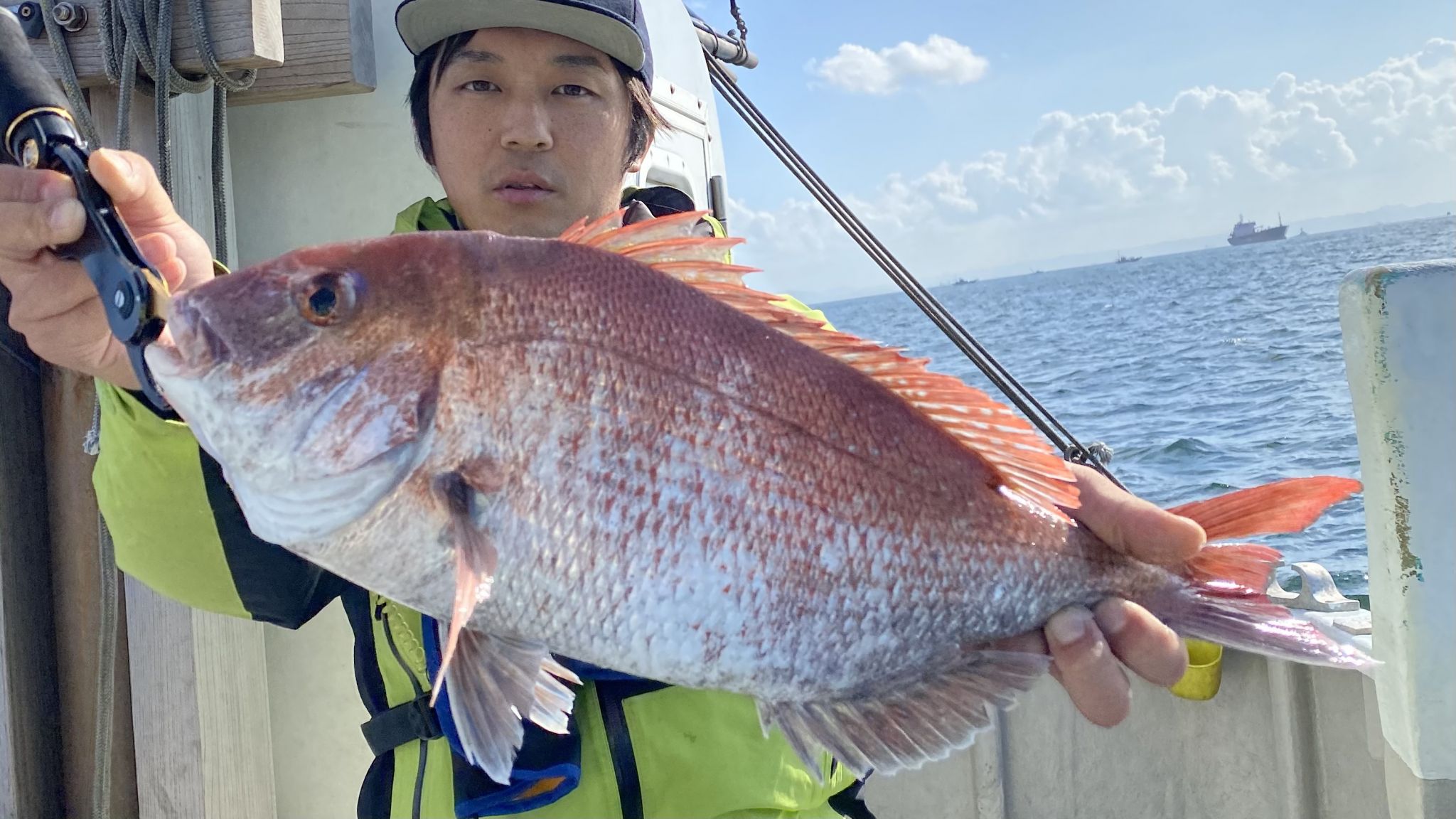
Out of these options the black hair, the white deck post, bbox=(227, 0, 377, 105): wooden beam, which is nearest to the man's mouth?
the black hair

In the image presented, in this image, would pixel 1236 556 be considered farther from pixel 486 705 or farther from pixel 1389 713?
pixel 486 705

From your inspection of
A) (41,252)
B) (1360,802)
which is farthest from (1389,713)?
(41,252)

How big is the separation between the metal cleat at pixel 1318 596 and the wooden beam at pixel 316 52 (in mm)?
3000

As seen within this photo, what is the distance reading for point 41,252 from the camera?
1193mm

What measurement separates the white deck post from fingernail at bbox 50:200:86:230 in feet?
6.61

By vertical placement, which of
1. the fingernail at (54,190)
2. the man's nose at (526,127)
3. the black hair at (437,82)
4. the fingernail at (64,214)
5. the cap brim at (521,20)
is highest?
the cap brim at (521,20)

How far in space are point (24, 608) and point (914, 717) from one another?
188 centimetres

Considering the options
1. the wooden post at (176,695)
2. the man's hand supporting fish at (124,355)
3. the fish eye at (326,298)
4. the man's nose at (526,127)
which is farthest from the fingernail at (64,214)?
the wooden post at (176,695)

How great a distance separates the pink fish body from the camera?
1106 millimetres

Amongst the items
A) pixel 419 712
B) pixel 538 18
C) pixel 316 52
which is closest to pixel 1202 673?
pixel 419 712

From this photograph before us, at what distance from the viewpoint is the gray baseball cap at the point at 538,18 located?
1.83 m

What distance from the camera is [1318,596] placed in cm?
286

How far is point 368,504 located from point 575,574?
250 millimetres

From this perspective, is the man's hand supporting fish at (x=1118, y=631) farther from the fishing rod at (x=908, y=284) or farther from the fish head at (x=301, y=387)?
the fishing rod at (x=908, y=284)
